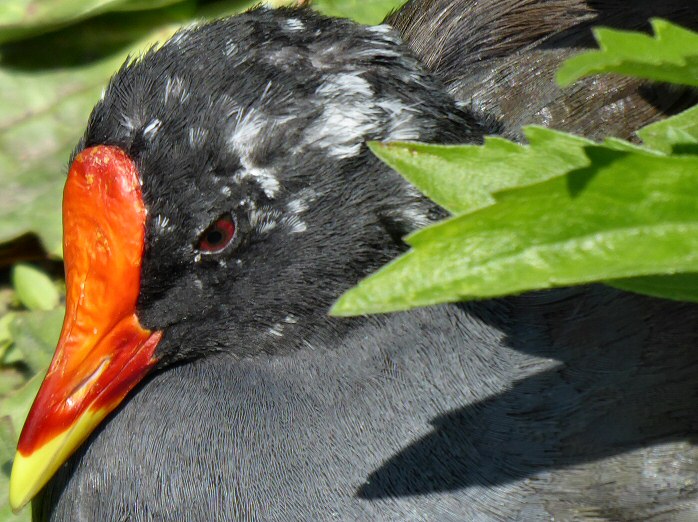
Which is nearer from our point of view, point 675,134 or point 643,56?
point 643,56

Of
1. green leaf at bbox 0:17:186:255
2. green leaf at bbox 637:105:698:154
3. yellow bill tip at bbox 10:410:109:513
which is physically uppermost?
green leaf at bbox 637:105:698:154

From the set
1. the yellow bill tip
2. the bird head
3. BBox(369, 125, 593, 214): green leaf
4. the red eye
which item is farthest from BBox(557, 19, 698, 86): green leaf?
the yellow bill tip

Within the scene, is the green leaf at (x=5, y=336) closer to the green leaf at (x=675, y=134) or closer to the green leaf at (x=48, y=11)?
the green leaf at (x=48, y=11)

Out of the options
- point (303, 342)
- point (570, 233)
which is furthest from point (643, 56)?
point (303, 342)

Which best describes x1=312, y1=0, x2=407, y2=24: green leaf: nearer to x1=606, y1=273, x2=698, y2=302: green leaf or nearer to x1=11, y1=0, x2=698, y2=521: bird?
x1=11, y1=0, x2=698, y2=521: bird

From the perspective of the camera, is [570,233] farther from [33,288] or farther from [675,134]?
[33,288]

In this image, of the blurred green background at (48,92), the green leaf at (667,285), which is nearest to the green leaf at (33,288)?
the blurred green background at (48,92)
